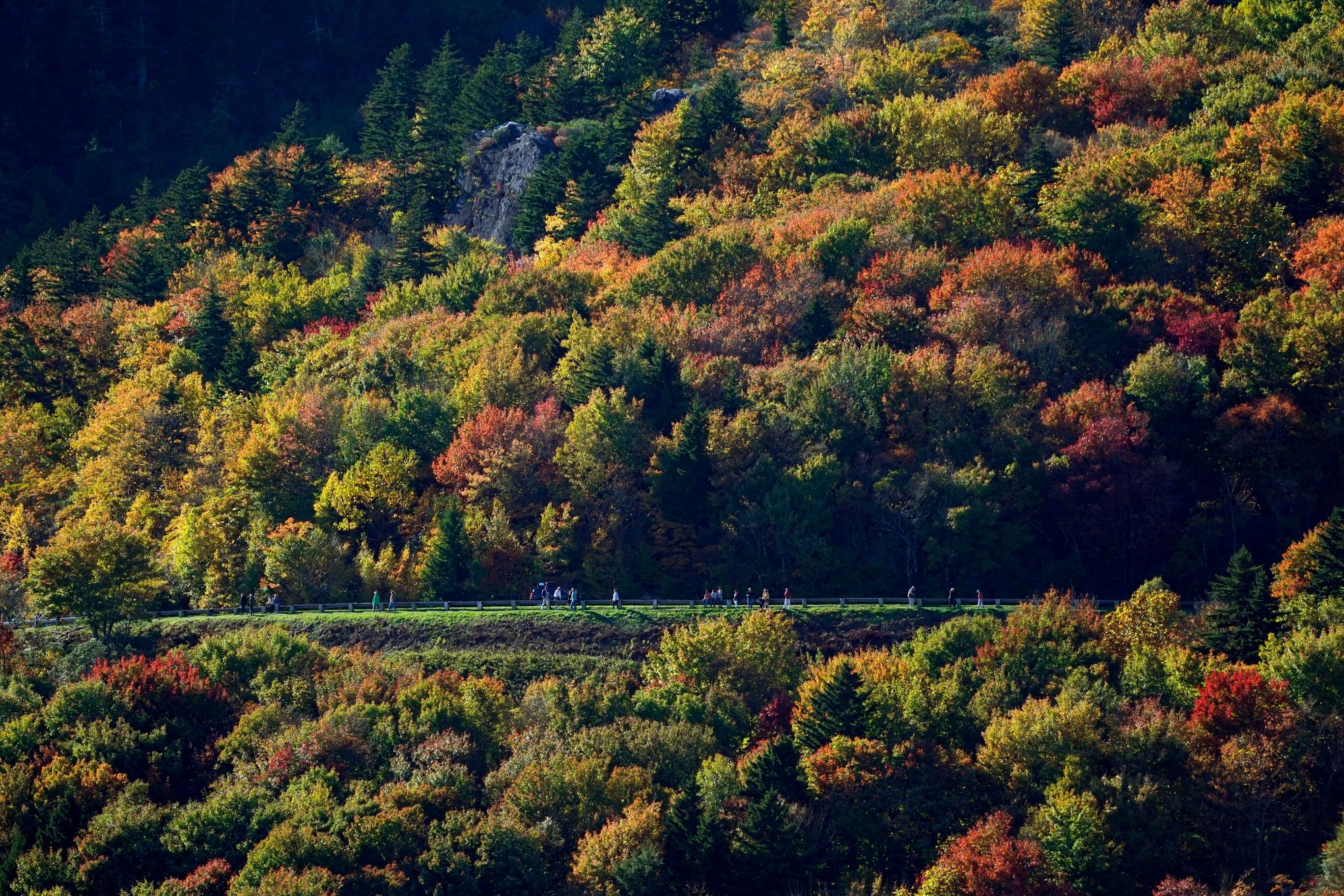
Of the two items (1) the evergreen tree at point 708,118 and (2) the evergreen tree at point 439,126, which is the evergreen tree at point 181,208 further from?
(1) the evergreen tree at point 708,118

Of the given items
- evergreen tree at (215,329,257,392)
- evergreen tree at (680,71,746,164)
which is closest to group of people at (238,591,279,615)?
evergreen tree at (215,329,257,392)

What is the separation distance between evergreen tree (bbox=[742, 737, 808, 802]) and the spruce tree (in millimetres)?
17972

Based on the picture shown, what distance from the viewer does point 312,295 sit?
10594cm

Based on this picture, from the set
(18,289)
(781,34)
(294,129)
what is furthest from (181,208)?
(781,34)

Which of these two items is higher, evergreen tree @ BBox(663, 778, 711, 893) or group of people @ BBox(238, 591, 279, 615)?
group of people @ BBox(238, 591, 279, 615)

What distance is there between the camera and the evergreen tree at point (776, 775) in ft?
199

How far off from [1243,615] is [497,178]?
67.4 m

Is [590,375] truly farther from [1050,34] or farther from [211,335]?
[1050,34]

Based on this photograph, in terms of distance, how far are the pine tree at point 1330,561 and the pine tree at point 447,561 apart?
3804cm

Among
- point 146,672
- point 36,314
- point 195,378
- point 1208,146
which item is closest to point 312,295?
point 195,378

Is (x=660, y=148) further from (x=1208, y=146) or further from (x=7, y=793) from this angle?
(x=7, y=793)

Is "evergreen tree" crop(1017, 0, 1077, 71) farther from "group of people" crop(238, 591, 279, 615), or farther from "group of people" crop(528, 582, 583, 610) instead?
"group of people" crop(238, 591, 279, 615)

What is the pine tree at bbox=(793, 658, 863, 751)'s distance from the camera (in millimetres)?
62094

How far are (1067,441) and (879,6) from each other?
5129cm
